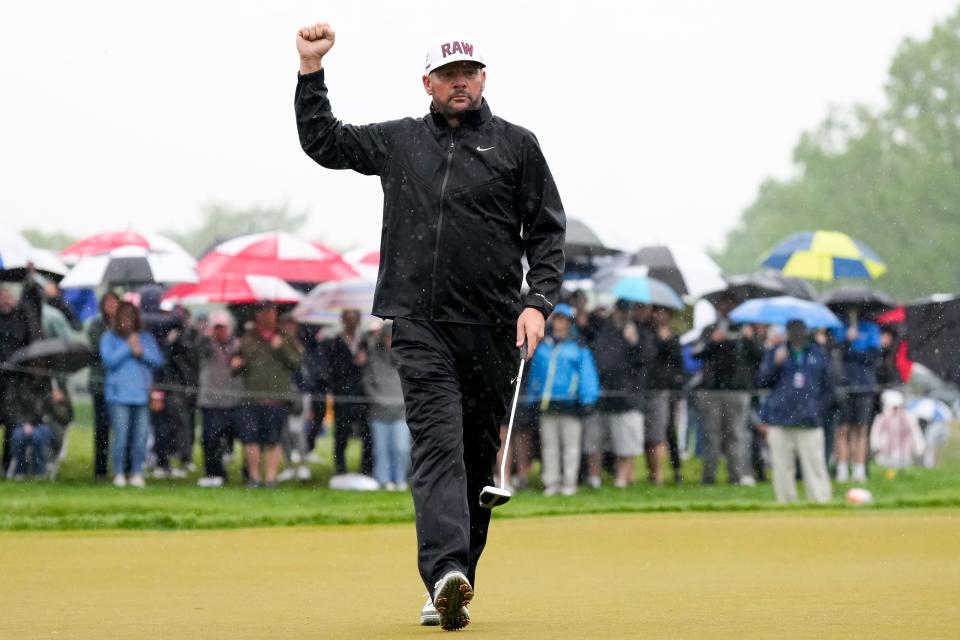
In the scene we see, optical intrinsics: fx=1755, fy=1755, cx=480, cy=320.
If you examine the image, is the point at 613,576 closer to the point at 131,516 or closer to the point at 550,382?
the point at 131,516

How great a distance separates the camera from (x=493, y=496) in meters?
6.27

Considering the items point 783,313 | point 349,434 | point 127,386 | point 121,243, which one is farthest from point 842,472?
point 121,243

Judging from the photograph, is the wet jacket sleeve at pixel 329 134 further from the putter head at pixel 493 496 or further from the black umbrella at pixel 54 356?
the black umbrella at pixel 54 356

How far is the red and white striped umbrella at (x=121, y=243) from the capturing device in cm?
1853

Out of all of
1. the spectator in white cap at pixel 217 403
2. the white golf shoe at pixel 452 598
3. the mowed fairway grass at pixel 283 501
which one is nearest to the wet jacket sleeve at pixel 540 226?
the white golf shoe at pixel 452 598

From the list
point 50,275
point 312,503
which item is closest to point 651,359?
point 312,503

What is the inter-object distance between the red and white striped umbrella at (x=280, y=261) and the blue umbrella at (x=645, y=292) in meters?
2.86

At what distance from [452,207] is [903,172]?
62.0 m

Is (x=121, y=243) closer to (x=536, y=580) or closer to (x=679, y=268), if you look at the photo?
(x=679, y=268)

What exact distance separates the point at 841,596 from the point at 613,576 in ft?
4.95

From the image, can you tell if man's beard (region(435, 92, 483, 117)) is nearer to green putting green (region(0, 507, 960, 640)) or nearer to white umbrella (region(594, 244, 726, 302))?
green putting green (region(0, 507, 960, 640))

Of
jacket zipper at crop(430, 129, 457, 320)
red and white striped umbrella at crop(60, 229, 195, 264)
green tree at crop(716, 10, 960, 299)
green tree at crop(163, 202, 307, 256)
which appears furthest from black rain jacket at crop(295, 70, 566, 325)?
green tree at crop(163, 202, 307, 256)

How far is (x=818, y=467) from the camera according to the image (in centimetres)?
1599

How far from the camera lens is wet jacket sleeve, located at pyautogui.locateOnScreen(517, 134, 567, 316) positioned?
6582mm
